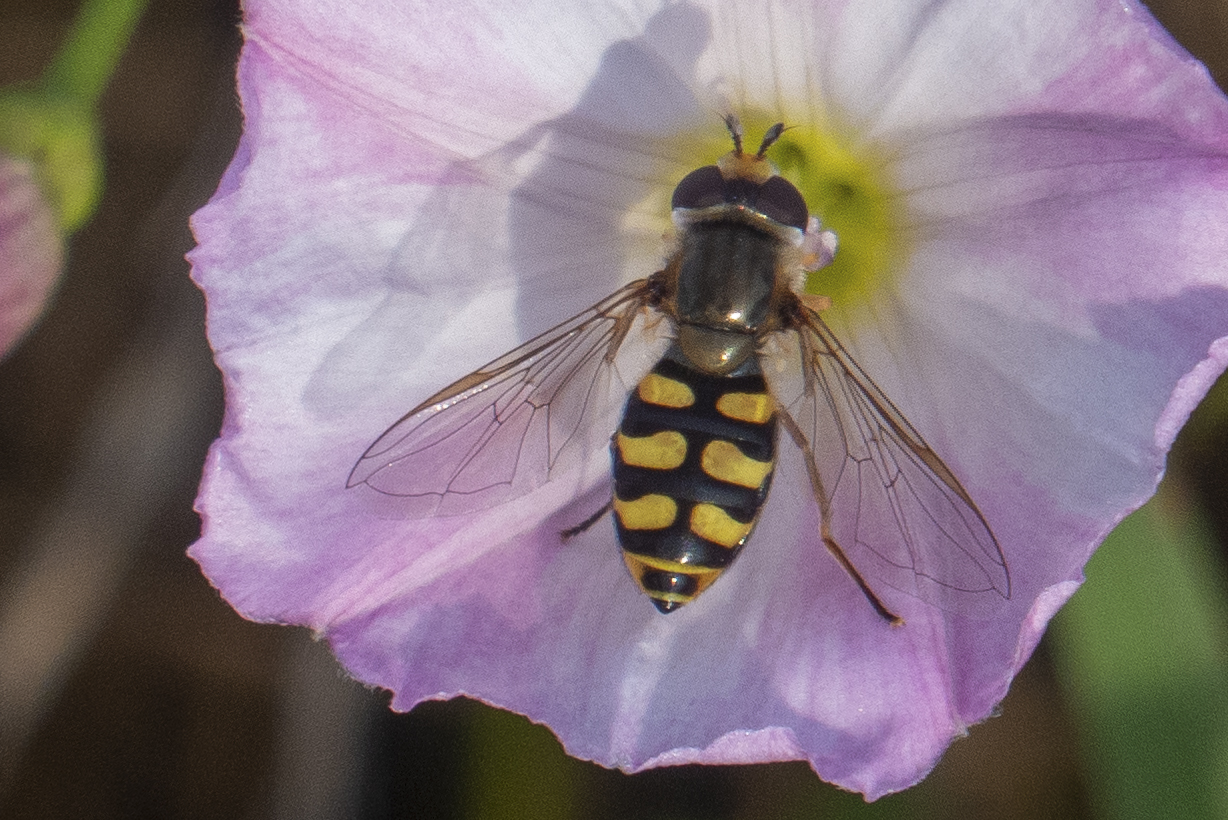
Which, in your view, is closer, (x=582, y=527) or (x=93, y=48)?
(x=582, y=527)

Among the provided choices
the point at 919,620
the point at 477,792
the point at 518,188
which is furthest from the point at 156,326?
the point at 919,620

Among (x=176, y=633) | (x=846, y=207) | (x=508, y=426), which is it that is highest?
(x=846, y=207)

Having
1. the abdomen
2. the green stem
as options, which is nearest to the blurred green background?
the green stem

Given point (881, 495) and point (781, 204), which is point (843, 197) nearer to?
point (781, 204)

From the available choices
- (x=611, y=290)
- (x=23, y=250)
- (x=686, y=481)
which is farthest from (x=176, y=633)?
(x=686, y=481)

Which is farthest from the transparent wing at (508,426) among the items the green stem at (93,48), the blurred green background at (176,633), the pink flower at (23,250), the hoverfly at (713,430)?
the blurred green background at (176,633)

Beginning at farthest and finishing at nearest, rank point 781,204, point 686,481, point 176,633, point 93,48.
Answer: point 176,633 → point 93,48 → point 781,204 → point 686,481
